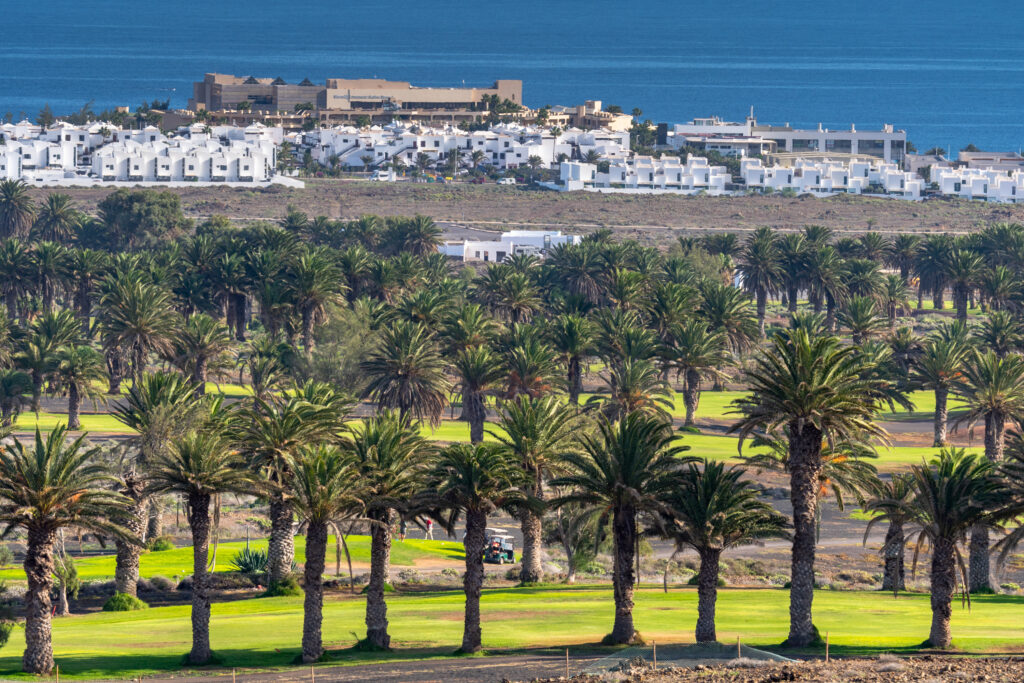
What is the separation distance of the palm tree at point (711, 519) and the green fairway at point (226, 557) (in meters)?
19.2

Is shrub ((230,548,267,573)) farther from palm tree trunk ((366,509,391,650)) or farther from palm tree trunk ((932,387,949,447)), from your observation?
palm tree trunk ((932,387,949,447))

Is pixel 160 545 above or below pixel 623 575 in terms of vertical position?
below

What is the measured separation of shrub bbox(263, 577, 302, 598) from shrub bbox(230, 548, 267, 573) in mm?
2967

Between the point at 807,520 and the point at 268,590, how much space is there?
21.7 m

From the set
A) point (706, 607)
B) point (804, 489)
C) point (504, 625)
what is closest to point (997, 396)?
point (804, 489)

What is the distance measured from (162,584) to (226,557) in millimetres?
5137

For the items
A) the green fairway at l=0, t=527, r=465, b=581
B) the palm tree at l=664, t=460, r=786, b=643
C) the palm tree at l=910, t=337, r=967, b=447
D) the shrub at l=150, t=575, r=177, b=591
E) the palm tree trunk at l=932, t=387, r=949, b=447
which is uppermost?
the palm tree at l=910, t=337, r=967, b=447

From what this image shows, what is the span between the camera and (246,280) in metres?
119

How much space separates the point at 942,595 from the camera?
4828 cm

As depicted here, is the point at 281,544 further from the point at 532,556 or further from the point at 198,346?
the point at 198,346

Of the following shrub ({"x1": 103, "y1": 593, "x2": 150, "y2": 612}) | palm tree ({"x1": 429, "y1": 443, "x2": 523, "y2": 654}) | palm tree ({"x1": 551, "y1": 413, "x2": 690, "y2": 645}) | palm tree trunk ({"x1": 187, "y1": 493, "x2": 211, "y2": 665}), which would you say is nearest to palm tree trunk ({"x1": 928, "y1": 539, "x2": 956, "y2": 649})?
palm tree ({"x1": 551, "y1": 413, "x2": 690, "y2": 645})

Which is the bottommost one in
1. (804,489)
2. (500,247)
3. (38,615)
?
(38,615)

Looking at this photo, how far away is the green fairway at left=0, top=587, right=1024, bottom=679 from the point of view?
48.8 m

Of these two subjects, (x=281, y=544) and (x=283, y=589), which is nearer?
(x=283, y=589)
